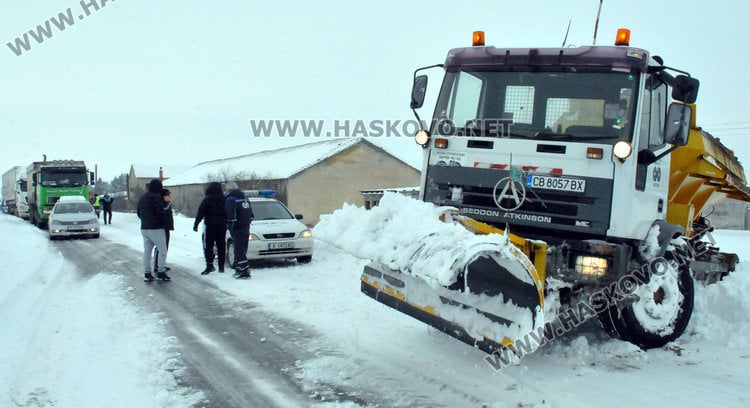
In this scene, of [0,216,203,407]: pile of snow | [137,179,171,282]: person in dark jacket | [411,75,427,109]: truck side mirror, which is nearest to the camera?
[0,216,203,407]: pile of snow

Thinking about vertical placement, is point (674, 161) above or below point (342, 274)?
above

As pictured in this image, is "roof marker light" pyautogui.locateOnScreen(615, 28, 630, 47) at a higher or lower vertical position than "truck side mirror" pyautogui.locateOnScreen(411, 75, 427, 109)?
higher

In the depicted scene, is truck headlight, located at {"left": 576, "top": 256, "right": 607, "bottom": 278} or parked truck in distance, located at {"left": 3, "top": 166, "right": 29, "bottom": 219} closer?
truck headlight, located at {"left": 576, "top": 256, "right": 607, "bottom": 278}

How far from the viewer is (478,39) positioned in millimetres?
6227

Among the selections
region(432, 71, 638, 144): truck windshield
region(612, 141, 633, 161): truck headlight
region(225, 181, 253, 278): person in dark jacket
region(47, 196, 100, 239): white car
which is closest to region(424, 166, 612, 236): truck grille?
region(612, 141, 633, 161): truck headlight

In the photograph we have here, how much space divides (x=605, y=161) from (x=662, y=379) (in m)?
2.04

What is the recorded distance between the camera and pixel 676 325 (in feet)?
19.6

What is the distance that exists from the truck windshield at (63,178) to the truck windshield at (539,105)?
2577cm

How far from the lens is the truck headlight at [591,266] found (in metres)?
5.09

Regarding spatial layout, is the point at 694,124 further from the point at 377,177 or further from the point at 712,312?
the point at 377,177

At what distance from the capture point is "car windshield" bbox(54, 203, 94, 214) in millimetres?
20203

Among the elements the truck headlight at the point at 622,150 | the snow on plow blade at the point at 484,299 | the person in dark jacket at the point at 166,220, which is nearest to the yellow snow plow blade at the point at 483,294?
the snow on plow blade at the point at 484,299

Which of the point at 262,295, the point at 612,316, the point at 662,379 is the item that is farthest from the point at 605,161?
the point at 262,295

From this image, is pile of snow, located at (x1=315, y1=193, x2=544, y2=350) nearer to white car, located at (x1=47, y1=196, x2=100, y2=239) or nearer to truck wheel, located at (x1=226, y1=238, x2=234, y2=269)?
truck wheel, located at (x1=226, y1=238, x2=234, y2=269)
